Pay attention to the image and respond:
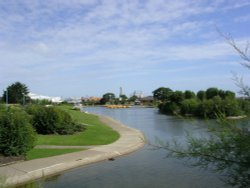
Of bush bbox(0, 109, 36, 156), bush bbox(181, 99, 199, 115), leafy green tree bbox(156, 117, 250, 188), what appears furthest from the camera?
bush bbox(181, 99, 199, 115)

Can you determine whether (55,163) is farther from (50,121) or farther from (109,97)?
(109,97)

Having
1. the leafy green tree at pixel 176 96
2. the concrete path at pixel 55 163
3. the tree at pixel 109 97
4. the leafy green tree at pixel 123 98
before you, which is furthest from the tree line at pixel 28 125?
the tree at pixel 109 97

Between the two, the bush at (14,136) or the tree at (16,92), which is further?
the tree at (16,92)

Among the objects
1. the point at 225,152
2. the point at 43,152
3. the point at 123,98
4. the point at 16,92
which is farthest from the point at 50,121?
the point at 123,98

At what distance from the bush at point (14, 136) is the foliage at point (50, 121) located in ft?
35.7

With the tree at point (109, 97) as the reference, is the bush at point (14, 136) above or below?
below

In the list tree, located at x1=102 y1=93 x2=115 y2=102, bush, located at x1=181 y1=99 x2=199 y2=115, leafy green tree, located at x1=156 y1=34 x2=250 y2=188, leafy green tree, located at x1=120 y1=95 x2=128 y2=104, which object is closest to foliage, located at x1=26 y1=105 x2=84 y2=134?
bush, located at x1=181 y1=99 x2=199 y2=115

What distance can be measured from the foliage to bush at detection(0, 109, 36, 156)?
35.7 feet

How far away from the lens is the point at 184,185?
13.8 m

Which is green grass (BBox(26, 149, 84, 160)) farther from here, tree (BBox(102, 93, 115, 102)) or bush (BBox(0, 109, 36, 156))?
tree (BBox(102, 93, 115, 102))

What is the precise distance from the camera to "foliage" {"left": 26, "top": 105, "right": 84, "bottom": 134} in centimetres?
2906

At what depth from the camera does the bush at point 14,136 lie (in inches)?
688

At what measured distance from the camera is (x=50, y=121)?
95.7ft

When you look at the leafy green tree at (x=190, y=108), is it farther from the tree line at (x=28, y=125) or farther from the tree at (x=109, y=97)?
the tree at (x=109, y=97)
